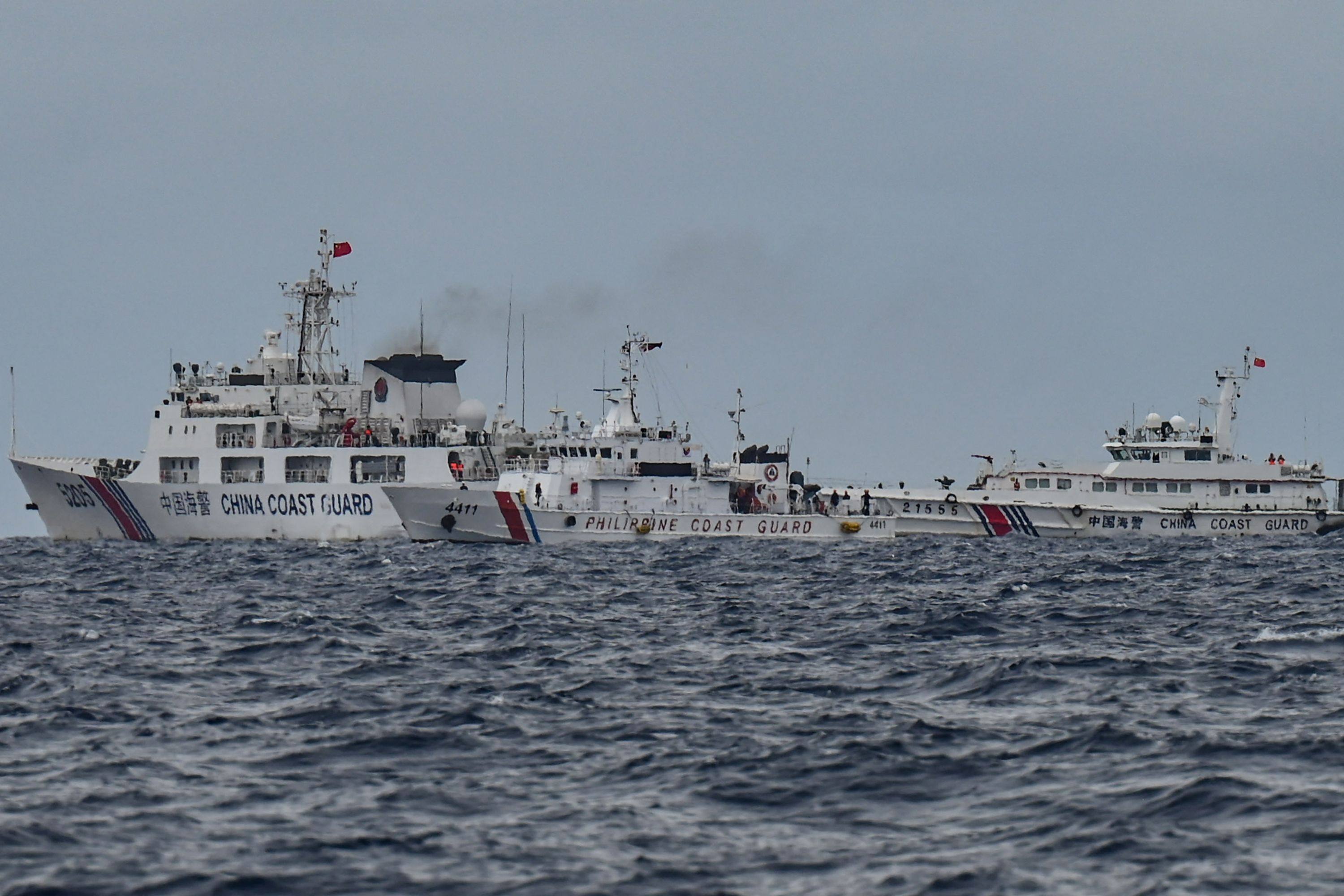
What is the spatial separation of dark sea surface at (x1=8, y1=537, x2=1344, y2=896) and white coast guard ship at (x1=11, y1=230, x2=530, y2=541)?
3711cm

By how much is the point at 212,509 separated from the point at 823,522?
24.9 m

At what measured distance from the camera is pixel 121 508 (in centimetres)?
7050

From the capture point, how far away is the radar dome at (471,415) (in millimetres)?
73438

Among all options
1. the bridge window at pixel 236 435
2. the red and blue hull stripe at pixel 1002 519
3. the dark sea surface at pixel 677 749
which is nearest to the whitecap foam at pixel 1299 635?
the dark sea surface at pixel 677 749

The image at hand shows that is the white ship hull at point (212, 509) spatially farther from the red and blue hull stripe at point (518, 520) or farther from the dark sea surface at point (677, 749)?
the dark sea surface at point (677, 749)

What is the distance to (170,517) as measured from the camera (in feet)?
230

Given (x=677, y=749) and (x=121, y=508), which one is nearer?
(x=677, y=749)

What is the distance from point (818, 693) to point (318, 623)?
38.5ft

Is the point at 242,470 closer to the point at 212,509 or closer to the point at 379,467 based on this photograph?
the point at 212,509

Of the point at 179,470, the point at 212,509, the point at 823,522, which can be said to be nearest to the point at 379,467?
the point at 212,509

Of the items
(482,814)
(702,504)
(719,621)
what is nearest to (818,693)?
(482,814)

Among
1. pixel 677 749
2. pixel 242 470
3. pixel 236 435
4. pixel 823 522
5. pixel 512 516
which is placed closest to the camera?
pixel 677 749

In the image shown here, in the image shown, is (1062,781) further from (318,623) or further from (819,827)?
(318,623)

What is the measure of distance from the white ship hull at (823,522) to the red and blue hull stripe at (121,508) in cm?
1331
